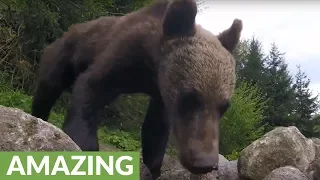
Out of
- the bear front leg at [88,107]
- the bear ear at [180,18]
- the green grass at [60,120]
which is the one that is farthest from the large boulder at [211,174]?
the green grass at [60,120]

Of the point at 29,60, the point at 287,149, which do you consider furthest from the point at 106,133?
the point at 287,149

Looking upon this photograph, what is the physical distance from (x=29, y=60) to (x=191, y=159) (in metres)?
10.4

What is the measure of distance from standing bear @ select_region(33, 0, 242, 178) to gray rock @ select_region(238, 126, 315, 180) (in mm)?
1053

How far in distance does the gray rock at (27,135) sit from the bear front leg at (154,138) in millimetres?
2173

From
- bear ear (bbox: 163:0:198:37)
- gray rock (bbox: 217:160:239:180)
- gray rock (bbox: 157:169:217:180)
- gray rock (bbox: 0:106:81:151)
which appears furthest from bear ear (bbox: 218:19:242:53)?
gray rock (bbox: 217:160:239:180)

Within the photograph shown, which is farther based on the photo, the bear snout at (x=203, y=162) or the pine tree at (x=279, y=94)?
the pine tree at (x=279, y=94)

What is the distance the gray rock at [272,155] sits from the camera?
5633 mm

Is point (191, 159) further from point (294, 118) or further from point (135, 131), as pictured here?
point (294, 118)

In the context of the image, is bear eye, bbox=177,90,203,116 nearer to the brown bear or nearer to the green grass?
the brown bear

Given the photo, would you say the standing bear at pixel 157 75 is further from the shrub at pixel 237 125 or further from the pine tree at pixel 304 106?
the pine tree at pixel 304 106

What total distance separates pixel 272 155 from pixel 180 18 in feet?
7.83

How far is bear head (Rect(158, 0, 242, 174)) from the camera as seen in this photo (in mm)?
3266

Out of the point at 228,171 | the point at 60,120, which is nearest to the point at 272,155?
the point at 228,171

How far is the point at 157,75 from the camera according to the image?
4.04m
